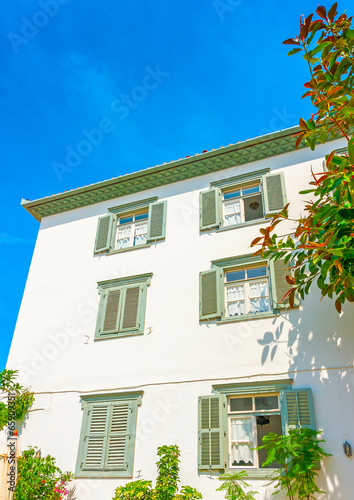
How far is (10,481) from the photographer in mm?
9781

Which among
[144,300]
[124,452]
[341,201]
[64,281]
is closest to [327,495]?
[124,452]

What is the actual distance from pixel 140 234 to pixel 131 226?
1.60 ft

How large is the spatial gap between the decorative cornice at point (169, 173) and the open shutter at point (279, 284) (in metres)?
3.45

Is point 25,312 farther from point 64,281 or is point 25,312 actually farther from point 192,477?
point 192,477

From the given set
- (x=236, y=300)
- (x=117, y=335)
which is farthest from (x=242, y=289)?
(x=117, y=335)

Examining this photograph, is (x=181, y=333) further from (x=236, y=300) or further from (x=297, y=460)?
(x=297, y=460)

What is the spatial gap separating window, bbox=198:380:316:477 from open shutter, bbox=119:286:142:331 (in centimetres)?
268

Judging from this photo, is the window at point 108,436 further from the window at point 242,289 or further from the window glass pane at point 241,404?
the window at point 242,289

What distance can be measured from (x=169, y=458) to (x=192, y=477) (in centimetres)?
57

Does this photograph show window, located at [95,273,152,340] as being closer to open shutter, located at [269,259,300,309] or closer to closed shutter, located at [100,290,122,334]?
closed shutter, located at [100,290,122,334]

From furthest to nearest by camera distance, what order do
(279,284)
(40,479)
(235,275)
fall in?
(235,275), (279,284), (40,479)

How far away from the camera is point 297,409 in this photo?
889 cm

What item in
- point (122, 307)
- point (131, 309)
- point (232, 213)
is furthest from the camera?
point (232, 213)

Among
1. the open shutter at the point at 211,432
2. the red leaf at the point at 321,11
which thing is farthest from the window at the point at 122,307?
the red leaf at the point at 321,11
